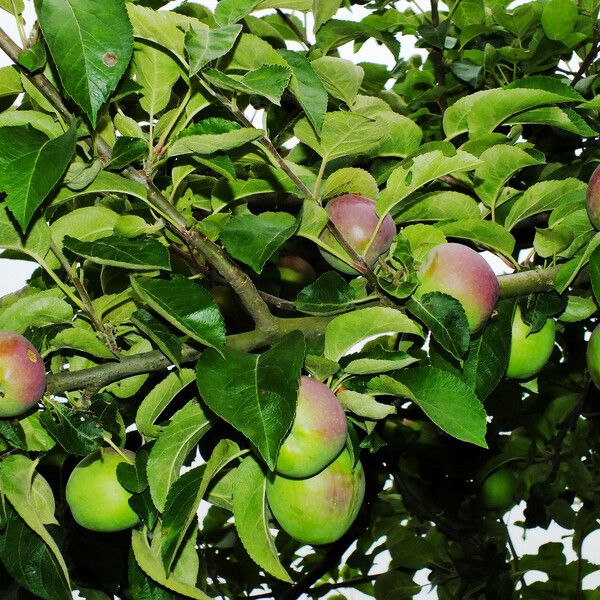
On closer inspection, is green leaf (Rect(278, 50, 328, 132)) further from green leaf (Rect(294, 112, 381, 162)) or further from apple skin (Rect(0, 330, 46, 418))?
apple skin (Rect(0, 330, 46, 418))

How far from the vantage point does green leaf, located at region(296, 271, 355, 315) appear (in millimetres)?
990

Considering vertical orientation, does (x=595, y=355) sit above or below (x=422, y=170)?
below

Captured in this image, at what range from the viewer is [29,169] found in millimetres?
850

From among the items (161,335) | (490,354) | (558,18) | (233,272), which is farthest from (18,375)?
(558,18)

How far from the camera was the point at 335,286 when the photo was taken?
3.30 feet

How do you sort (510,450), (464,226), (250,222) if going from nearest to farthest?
(250,222)
(464,226)
(510,450)

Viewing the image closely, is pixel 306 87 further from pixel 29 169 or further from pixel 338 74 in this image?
pixel 29 169

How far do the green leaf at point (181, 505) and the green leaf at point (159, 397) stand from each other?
0.38 ft

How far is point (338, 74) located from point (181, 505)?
0.57m

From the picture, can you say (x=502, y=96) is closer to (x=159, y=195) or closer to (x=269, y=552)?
(x=159, y=195)

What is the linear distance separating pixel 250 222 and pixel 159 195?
0.11 m

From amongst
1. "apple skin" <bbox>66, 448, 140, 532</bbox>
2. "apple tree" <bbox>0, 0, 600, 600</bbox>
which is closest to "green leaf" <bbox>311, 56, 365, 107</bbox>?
"apple tree" <bbox>0, 0, 600, 600</bbox>

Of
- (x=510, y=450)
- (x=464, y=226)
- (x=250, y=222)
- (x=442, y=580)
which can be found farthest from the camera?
(x=442, y=580)

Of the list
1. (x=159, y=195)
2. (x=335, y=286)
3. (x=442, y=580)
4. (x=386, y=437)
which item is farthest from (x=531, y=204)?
(x=442, y=580)
